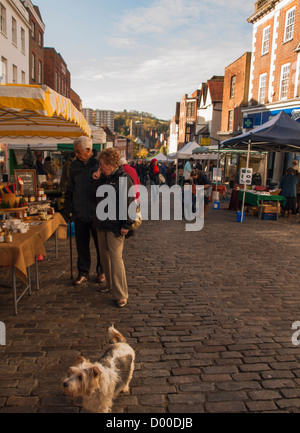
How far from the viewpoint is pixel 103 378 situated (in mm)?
→ 2652

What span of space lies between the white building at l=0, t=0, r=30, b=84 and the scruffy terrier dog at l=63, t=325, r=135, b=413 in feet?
81.7

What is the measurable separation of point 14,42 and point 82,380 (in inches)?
1211

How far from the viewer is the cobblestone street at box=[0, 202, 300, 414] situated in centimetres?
301

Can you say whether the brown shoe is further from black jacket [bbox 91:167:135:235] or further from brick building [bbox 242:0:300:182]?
brick building [bbox 242:0:300:182]

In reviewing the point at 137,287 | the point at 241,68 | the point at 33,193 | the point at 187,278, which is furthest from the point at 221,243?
the point at 241,68

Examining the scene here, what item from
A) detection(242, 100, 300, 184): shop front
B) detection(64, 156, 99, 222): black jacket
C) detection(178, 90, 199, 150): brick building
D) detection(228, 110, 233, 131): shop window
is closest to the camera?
detection(64, 156, 99, 222): black jacket

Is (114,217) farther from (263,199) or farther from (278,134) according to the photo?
(263,199)

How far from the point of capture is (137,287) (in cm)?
575

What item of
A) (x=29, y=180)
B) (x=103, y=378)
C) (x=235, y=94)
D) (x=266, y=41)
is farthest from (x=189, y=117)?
(x=103, y=378)

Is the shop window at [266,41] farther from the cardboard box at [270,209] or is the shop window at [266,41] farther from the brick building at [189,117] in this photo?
the brick building at [189,117]

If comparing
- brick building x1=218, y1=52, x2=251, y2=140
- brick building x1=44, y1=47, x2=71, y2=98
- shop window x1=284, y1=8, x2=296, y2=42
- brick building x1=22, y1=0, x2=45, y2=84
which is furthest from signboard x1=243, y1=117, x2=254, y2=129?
brick building x1=44, y1=47, x2=71, y2=98

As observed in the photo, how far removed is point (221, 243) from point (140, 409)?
665 centimetres

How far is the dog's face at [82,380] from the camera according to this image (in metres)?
2.40

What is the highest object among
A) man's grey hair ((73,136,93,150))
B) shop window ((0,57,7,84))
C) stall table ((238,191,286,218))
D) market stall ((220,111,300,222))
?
shop window ((0,57,7,84))
